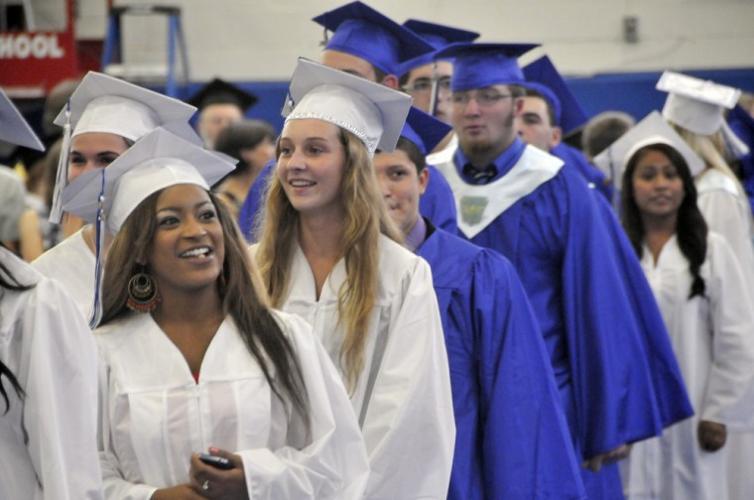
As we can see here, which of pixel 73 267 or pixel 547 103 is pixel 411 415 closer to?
pixel 73 267

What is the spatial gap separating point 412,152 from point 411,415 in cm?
105

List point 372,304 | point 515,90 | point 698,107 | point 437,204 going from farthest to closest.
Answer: point 698,107
point 515,90
point 437,204
point 372,304

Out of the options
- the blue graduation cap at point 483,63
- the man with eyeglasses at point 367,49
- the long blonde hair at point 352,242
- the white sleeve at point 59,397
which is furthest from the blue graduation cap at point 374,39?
the white sleeve at point 59,397

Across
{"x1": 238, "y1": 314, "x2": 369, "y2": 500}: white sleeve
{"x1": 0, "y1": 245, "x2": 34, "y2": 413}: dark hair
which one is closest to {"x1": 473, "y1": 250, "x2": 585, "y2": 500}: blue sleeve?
{"x1": 238, "y1": 314, "x2": 369, "y2": 500}: white sleeve

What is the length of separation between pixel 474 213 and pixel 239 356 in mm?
2267

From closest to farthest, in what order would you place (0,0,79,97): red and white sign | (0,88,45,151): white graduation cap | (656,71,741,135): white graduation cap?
1. (0,88,45,151): white graduation cap
2. (656,71,741,135): white graduation cap
3. (0,0,79,97): red and white sign

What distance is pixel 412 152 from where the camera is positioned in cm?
541

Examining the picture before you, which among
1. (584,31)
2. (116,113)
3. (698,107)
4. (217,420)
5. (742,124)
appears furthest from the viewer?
(584,31)

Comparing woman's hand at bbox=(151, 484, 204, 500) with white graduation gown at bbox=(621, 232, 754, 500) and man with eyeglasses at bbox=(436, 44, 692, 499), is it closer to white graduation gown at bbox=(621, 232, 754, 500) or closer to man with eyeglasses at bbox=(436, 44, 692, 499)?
man with eyeglasses at bbox=(436, 44, 692, 499)

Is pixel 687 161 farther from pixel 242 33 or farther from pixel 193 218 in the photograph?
pixel 242 33

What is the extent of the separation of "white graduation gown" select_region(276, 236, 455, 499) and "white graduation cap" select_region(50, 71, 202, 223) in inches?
26.5

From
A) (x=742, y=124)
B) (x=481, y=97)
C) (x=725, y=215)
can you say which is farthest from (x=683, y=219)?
(x=742, y=124)

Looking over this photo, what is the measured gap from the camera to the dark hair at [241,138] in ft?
27.5

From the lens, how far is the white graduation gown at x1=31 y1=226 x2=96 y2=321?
16.2ft
